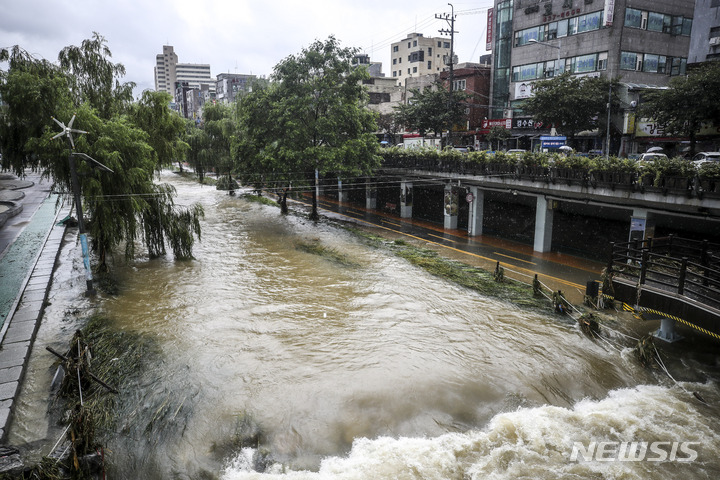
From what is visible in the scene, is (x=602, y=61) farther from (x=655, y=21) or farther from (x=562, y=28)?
(x=655, y=21)

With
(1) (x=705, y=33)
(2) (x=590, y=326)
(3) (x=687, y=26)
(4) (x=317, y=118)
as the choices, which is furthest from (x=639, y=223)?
(3) (x=687, y=26)

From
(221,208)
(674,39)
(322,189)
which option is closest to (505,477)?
(221,208)

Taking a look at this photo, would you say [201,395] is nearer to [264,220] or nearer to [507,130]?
[264,220]

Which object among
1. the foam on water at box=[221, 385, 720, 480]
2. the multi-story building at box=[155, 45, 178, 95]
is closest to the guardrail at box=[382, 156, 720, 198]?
the foam on water at box=[221, 385, 720, 480]

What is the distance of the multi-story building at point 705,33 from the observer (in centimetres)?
3700

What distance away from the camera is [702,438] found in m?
9.99

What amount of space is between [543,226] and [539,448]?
1954 cm

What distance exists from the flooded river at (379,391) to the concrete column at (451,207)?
1551 cm

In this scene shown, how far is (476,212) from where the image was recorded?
32.2m

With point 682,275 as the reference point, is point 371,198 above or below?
below

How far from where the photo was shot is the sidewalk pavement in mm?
11492

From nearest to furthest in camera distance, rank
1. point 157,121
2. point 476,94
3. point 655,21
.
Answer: point 157,121 → point 655,21 → point 476,94

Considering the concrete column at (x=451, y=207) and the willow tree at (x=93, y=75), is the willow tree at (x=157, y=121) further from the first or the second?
the concrete column at (x=451, y=207)

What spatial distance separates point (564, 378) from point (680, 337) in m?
4.69
